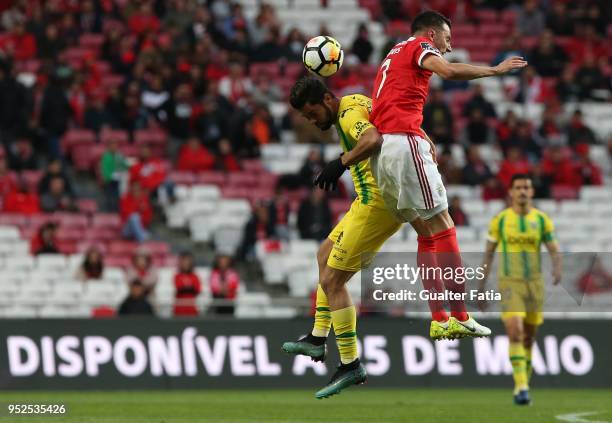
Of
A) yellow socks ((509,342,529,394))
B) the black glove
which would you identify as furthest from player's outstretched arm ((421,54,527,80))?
yellow socks ((509,342,529,394))

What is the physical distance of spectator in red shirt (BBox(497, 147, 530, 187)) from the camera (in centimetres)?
2447

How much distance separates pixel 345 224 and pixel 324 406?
4.85m

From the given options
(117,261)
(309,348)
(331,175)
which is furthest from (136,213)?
(331,175)

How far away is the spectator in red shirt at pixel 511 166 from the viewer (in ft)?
80.3

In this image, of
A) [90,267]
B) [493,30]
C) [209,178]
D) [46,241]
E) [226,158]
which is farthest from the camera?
[493,30]

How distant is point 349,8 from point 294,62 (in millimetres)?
2567

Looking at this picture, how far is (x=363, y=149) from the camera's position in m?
11.6

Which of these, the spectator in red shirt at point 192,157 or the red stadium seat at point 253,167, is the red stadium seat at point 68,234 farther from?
the red stadium seat at point 253,167

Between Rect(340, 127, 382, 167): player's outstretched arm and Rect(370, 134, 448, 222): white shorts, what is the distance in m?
0.17

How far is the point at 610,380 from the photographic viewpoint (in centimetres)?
2039

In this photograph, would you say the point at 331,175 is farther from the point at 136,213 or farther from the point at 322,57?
the point at 136,213

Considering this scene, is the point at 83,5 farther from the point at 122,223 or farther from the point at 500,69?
the point at 500,69

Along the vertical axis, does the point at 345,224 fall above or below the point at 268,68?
below

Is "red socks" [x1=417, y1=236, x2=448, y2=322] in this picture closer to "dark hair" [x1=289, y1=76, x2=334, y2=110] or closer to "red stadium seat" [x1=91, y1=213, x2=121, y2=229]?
"dark hair" [x1=289, y1=76, x2=334, y2=110]
